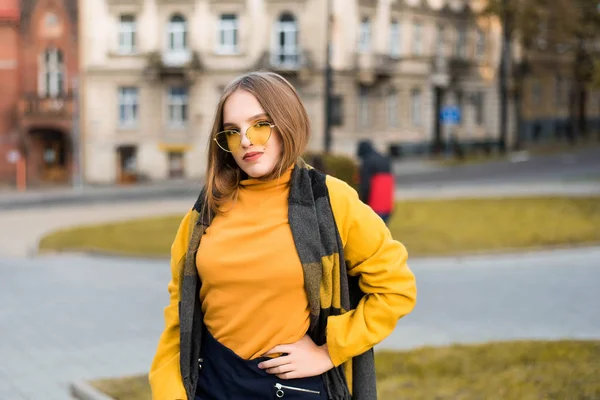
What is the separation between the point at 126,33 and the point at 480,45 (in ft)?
62.0

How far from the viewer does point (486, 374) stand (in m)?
7.39

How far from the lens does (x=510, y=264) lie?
49.5ft

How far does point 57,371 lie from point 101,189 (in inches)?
1153

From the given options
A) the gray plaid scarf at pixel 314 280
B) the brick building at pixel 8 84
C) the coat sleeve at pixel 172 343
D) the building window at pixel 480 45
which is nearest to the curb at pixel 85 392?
the coat sleeve at pixel 172 343

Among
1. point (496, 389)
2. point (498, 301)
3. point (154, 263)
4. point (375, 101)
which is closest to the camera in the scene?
point (496, 389)

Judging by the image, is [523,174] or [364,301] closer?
[364,301]

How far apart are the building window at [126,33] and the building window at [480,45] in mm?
18263

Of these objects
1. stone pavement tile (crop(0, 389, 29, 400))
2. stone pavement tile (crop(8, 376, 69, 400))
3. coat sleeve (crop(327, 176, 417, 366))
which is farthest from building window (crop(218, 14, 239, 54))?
coat sleeve (crop(327, 176, 417, 366))

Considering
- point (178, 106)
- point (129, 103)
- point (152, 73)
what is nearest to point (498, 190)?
point (178, 106)

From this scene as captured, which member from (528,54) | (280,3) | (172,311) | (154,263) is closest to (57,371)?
(172,311)

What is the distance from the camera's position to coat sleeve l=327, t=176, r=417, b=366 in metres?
3.06

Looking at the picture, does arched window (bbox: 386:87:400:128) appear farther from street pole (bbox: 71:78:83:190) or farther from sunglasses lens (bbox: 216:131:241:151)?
sunglasses lens (bbox: 216:131:241:151)

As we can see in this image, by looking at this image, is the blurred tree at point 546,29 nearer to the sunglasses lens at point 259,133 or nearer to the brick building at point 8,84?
the brick building at point 8,84

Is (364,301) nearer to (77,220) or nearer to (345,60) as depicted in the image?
(77,220)
